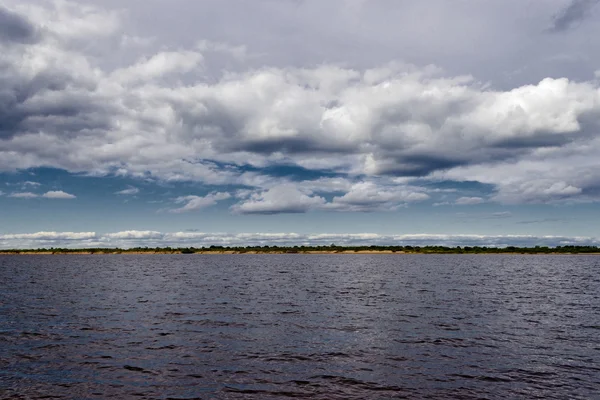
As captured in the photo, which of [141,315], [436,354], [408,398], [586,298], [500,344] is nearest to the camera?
[408,398]

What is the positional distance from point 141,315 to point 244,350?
56.0 feet

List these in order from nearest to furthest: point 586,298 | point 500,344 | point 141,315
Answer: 1. point 500,344
2. point 141,315
3. point 586,298

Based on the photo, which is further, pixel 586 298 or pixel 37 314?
pixel 586 298

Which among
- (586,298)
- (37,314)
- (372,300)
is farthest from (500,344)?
(37,314)

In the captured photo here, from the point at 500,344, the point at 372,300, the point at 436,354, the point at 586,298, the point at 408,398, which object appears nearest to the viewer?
the point at 408,398

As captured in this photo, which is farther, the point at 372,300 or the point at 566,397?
the point at 372,300

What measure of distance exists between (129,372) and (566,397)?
70.5ft

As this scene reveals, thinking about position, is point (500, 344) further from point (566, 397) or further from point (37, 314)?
point (37, 314)

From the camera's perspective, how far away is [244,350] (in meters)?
26.1

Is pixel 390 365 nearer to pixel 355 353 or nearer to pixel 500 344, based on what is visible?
pixel 355 353

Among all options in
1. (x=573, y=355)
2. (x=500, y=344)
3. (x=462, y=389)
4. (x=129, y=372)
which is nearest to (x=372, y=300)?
(x=500, y=344)

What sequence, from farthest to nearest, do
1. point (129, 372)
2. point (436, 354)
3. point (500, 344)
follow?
1. point (500, 344)
2. point (436, 354)
3. point (129, 372)

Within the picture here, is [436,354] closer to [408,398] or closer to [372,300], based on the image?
[408,398]

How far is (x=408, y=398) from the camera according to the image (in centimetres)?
1836
